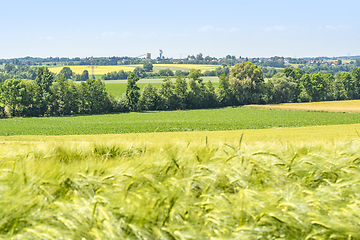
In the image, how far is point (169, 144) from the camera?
3.25 meters

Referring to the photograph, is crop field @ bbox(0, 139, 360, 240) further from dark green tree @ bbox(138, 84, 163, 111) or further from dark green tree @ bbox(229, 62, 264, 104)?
dark green tree @ bbox(229, 62, 264, 104)

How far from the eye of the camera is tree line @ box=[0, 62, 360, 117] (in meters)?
59.5

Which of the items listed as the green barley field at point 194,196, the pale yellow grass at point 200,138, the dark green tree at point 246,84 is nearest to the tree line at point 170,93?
the dark green tree at point 246,84

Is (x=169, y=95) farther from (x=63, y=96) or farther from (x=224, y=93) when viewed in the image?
(x=63, y=96)

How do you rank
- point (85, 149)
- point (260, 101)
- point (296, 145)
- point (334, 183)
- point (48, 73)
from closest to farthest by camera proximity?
point (334, 183) < point (296, 145) < point (85, 149) < point (48, 73) < point (260, 101)

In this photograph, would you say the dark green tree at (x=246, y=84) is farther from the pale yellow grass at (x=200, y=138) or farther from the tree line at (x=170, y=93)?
the pale yellow grass at (x=200, y=138)

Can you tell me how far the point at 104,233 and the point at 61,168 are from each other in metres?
0.83

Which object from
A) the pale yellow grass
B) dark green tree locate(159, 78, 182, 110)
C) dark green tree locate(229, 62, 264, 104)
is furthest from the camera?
dark green tree locate(229, 62, 264, 104)

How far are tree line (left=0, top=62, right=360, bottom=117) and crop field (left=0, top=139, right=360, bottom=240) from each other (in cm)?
6239

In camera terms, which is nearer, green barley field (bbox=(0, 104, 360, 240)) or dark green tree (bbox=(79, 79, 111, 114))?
green barley field (bbox=(0, 104, 360, 240))

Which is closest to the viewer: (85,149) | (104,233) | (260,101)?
(104,233)

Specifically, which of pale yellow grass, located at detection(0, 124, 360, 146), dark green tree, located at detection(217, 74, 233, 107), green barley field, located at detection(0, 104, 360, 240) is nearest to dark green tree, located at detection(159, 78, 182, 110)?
dark green tree, located at detection(217, 74, 233, 107)

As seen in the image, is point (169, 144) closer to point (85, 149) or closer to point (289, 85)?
point (85, 149)

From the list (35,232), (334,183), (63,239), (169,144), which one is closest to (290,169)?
(334,183)
